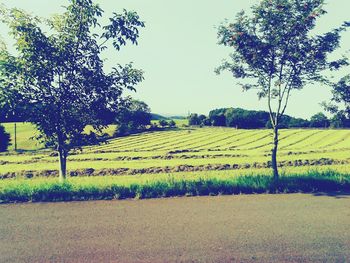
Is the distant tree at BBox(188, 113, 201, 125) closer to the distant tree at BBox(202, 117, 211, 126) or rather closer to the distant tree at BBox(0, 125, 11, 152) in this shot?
the distant tree at BBox(202, 117, 211, 126)

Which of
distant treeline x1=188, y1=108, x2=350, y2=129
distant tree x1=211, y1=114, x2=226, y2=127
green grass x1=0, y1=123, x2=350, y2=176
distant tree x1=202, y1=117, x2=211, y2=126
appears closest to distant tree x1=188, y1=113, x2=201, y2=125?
distant treeline x1=188, y1=108, x2=350, y2=129

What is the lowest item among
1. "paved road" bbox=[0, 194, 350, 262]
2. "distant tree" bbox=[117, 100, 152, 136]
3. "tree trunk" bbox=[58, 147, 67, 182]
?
"paved road" bbox=[0, 194, 350, 262]

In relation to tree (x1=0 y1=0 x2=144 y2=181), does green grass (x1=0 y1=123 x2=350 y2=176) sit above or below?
below

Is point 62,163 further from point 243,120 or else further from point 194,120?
point 194,120

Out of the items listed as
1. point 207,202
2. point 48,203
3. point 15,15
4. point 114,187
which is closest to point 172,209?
point 207,202

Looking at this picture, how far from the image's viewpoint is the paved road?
4938mm

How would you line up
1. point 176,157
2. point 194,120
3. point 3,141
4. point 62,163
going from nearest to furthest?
1. point 62,163
2. point 176,157
3. point 3,141
4. point 194,120

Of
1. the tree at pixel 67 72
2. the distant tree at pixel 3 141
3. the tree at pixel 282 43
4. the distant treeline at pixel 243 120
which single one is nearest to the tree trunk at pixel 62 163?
the tree at pixel 67 72

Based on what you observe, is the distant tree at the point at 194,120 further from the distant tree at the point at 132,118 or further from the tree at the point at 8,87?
the tree at the point at 8,87

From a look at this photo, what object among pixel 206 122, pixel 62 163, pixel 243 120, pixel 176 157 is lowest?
pixel 176 157

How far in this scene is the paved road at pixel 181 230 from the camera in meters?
4.94

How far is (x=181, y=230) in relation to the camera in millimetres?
5918

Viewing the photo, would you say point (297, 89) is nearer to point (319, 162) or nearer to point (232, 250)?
point (232, 250)

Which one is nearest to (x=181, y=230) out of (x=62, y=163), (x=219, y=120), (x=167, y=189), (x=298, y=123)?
(x=167, y=189)
